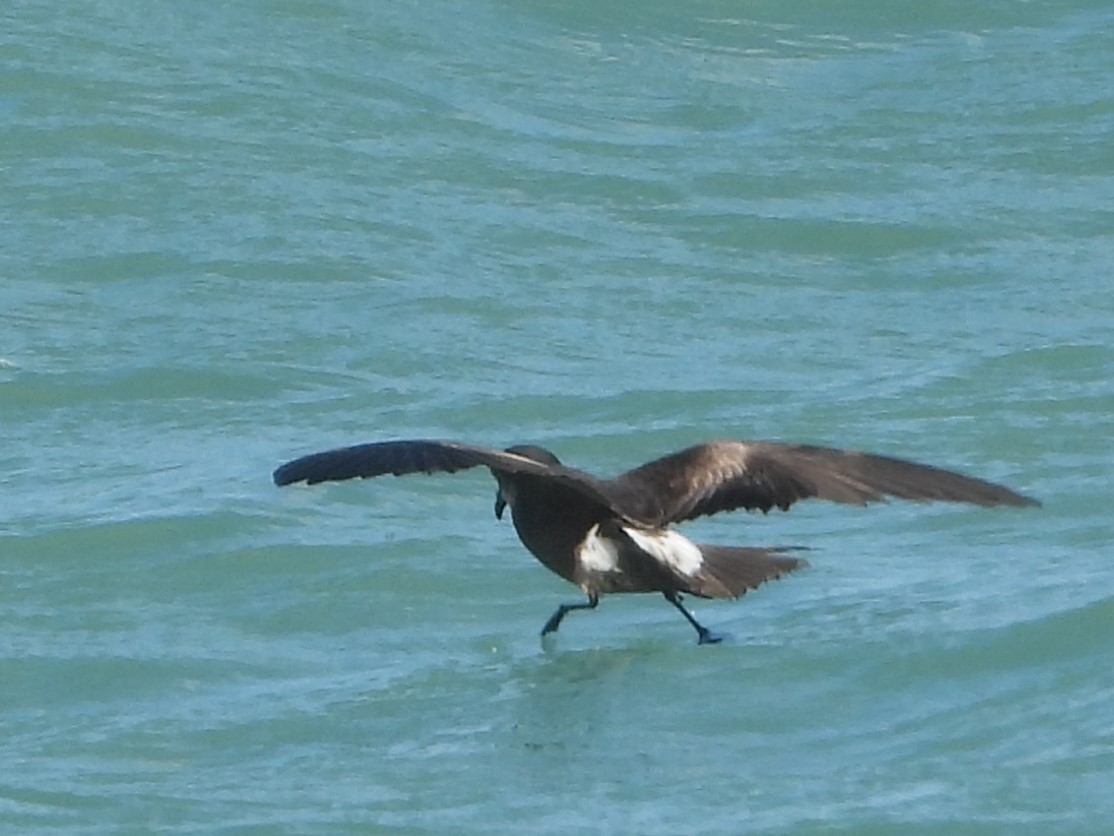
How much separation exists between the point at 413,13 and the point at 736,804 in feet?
24.0

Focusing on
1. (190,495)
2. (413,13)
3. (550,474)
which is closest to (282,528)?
(190,495)

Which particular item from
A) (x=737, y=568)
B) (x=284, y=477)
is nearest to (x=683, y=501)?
(x=737, y=568)

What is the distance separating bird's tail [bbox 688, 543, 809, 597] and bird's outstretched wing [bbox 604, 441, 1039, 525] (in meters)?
0.27

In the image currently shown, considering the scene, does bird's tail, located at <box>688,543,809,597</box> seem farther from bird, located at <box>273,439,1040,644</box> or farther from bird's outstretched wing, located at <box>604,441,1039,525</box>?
bird's outstretched wing, located at <box>604,441,1039,525</box>

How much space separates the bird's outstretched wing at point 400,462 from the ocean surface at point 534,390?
0.63 meters

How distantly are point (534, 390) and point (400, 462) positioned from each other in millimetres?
3201

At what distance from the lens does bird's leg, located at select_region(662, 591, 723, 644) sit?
725 cm

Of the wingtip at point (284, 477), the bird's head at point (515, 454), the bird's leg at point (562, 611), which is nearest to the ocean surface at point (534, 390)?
the bird's leg at point (562, 611)

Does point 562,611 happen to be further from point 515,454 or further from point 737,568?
point 515,454

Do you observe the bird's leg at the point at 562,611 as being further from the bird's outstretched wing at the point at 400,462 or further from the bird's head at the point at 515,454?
the bird's outstretched wing at the point at 400,462

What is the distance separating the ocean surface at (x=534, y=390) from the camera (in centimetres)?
634

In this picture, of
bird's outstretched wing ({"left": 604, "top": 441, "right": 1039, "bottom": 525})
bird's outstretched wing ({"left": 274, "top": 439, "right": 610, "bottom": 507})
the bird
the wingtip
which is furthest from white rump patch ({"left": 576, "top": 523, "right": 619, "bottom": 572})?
the wingtip

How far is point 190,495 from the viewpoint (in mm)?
8484

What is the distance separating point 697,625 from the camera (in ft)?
24.0
